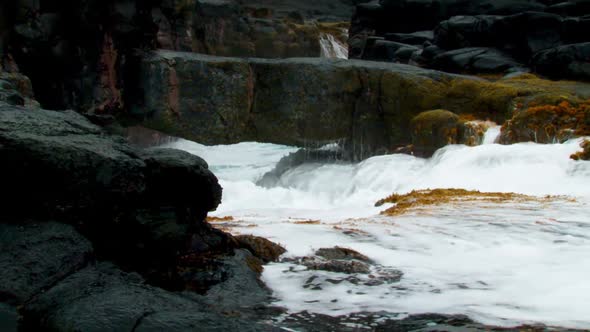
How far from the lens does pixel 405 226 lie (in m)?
8.16

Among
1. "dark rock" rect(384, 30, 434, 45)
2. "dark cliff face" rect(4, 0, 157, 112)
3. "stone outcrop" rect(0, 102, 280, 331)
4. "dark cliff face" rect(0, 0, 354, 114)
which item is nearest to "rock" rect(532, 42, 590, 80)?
"dark rock" rect(384, 30, 434, 45)

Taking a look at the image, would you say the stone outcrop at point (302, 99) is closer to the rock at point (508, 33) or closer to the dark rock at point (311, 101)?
the dark rock at point (311, 101)

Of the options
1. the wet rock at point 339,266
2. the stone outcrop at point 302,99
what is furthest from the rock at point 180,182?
the stone outcrop at point 302,99

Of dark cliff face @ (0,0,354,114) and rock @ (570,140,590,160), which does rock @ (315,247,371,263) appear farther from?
dark cliff face @ (0,0,354,114)

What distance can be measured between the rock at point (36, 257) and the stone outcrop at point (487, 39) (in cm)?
2086

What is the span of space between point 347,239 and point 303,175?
42.5 ft

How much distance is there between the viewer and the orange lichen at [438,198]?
11156mm

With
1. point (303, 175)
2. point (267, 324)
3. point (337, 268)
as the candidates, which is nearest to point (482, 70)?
point (303, 175)

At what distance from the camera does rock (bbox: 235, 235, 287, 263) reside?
629 centimetres

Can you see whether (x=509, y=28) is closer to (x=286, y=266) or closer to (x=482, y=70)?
(x=482, y=70)

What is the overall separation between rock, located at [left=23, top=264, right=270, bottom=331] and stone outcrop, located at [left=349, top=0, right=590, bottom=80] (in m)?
20.9

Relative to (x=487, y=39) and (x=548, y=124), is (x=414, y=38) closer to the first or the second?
(x=487, y=39)

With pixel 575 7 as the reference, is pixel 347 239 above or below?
below

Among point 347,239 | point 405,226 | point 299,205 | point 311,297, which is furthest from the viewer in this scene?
point 299,205
